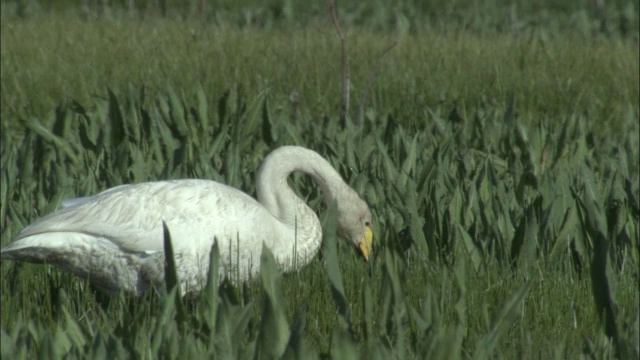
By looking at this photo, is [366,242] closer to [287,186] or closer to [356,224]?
[356,224]

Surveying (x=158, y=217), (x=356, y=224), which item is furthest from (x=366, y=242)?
(x=158, y=217)

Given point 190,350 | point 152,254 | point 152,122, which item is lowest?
point 152,122

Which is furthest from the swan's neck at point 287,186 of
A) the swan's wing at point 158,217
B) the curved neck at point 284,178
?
the swan's wing at point 158,217

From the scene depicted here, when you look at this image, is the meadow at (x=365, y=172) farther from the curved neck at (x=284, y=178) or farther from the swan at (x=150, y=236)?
the curved neck at (x=284, y=178)

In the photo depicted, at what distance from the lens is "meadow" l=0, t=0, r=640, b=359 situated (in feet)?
9.25

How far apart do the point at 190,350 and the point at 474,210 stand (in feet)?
6.09

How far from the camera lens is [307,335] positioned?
10.3 ft

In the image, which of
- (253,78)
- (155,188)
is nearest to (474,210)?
(155,188)

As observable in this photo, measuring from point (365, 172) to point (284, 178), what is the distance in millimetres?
814

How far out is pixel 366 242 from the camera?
13.4ft

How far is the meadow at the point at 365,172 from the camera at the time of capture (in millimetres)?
2820

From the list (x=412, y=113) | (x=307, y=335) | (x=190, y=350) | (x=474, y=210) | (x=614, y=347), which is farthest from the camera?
(x=412, y=113)

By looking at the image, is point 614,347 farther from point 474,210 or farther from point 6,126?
point 6,126

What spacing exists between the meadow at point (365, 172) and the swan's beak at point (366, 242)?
0.04 metres
